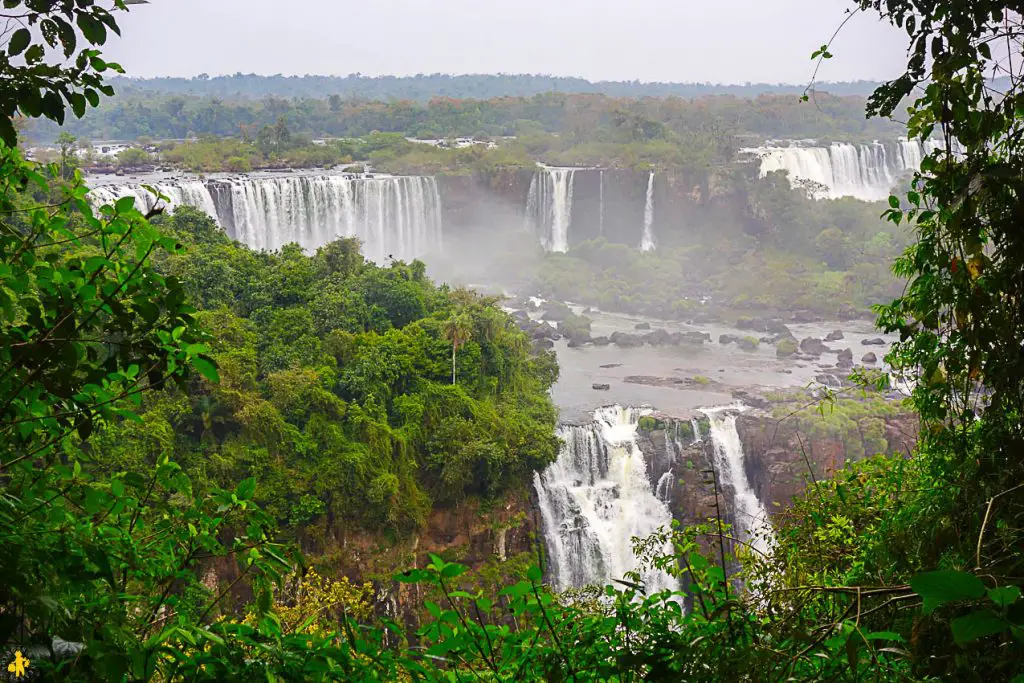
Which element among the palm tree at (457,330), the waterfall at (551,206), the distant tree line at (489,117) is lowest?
the palm tree at (457,330)

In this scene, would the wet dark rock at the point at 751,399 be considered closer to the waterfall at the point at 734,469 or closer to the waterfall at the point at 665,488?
the waterfall at the point at 734,469

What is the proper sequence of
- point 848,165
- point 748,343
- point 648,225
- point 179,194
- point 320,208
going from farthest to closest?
point 848,165
point 648,225
point 320,208
point 748,343
point 179,194

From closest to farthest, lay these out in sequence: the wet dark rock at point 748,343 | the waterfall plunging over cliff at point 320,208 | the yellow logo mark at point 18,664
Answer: the yellow logo mark at point 18,664
the waterfall plunging over cliff at point 320,208
the wet dark rock at point 748,343

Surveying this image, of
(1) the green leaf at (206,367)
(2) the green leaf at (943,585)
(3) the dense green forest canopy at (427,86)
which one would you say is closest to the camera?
(2) the green leaf at (943,585)

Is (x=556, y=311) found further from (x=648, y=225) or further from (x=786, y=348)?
(x=648, y=225)

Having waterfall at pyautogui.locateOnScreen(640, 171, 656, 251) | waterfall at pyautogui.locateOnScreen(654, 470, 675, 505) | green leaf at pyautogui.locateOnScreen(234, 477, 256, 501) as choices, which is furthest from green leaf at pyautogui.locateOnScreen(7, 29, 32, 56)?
waterfall at pyautogui.locateOnScreen(640, 171, 656, 251)

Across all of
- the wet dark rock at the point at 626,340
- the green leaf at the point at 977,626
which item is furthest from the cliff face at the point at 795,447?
the green leaf at the point at 977,626

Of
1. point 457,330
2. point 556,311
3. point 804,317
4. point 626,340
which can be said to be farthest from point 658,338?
point 457,330

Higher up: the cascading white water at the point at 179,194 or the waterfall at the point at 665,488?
the cascading white water at the point at 179,194
